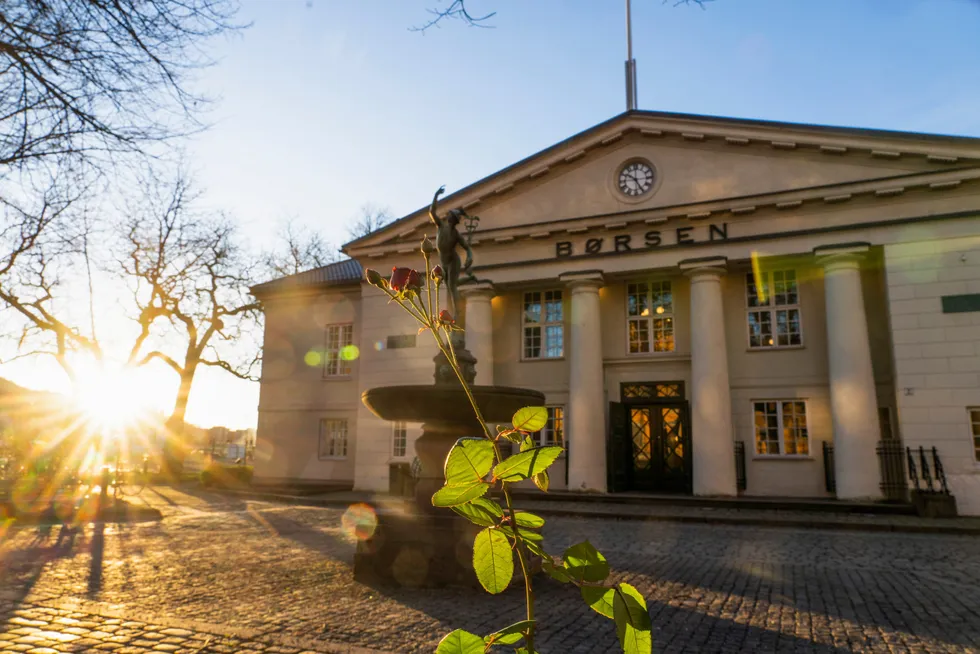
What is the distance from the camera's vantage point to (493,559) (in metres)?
1.12

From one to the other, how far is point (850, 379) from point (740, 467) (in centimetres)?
382

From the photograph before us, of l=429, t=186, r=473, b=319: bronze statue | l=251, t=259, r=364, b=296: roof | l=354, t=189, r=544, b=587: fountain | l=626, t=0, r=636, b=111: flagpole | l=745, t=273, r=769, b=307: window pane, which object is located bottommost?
l=354, t=189, r=544, b=587: fountain

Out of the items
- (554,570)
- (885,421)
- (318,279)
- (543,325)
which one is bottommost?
(554,570)

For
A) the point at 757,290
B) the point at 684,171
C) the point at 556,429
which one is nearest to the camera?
the point at 757,290

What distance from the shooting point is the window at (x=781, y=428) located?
1848 centimetres

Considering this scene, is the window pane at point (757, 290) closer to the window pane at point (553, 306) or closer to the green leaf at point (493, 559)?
the window pane at point (553, 306)

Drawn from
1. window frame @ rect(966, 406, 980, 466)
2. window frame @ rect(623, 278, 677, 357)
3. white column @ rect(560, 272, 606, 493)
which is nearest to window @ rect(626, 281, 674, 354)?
window frame @ rect(623, 278, 677, 357)

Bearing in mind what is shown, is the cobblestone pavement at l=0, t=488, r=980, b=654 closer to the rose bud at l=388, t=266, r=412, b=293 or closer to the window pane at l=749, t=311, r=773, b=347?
the rose bud at l=388, t=266, r=412, b=293

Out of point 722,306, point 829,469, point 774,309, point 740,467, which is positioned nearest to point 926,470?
point 829,469

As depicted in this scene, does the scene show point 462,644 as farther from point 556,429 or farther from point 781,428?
point 556,429

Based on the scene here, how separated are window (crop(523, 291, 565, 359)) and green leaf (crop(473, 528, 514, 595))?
20.7 m

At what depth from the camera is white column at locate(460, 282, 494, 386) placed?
21266 millimetres

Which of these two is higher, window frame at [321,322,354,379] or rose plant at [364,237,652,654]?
window frame at [321,322,354,379]

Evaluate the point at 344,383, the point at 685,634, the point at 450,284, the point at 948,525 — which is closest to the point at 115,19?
the point at 450,284
